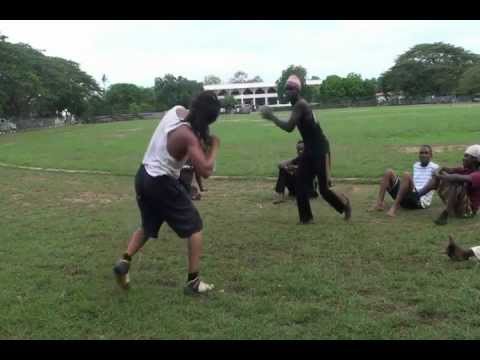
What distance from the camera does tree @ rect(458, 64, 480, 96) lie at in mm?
76250

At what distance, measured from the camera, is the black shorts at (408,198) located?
25.4ft

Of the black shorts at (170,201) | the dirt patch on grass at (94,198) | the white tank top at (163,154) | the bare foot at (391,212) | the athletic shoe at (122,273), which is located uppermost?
the white tank top at (163,154)

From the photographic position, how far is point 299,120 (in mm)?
7062

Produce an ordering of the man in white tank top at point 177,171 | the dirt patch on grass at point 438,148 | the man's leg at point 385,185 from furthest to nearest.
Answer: the dirt patch on grass at point 438,148 < the man's leg at point 385,185 < the man in white tank top at point 177,171

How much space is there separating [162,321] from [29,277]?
6.19ft

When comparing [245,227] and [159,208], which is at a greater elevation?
[159,208]

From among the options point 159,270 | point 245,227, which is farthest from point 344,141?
point 159,270

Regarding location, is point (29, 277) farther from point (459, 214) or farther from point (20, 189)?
point (20, 189)

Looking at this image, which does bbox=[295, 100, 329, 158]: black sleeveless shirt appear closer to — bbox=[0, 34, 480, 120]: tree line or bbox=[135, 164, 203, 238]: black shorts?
bbox=[135, 164, 203, 238]: black shorts

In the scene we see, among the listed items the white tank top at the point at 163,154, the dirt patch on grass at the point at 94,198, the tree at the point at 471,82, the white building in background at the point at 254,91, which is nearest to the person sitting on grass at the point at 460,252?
the white tank top at the point at 163,154

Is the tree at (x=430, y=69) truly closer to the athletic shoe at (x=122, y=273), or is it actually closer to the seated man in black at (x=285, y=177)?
the seated man in black at (x=285, y=177)

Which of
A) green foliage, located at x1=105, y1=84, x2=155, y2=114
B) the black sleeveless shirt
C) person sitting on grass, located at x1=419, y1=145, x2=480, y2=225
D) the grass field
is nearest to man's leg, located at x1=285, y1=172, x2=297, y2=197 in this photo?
the grass field

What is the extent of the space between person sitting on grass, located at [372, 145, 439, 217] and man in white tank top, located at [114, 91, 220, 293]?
154 inches
